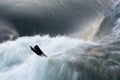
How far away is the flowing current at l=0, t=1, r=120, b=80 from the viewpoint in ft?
13.3

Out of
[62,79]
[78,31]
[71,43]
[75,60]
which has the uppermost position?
[78,31]

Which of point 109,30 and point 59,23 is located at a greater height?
point 59,23

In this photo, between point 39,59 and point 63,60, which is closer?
point 63,60

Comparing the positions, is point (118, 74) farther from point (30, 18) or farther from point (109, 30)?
point (30, 18)

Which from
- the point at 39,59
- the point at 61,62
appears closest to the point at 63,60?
the point at 61,62

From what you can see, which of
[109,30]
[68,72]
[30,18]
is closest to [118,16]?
[109,30]

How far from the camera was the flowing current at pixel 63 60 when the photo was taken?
407 cm

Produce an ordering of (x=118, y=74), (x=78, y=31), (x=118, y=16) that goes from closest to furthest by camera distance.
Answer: (x=118, y=74) → (x=118, y=16) → (x=78, y=31)

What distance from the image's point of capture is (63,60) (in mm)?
4270

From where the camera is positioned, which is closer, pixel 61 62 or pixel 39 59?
pixel 61 62

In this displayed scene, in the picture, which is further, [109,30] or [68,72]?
[109,30]

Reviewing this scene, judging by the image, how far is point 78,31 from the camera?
698 centimetres

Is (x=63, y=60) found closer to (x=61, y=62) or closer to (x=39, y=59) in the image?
(x=61, y=62)

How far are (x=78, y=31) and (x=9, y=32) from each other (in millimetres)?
1610
